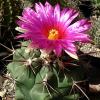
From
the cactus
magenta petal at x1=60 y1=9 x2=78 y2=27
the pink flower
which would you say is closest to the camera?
the pink flower

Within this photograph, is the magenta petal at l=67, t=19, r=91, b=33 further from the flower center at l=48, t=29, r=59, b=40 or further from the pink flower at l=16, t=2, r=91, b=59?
the flower center at l=48, t=29, r=59, b=40

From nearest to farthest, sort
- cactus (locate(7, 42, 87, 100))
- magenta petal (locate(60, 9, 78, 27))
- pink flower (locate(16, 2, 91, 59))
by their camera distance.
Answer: pink flower (locate(16, 2, 91, 59)) → cactus (locate(7, 42, 87, 100)) → magenta petal (locate(60, 9, 78, 27))

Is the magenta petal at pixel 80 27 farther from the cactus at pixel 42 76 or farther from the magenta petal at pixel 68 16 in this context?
the cactus at pixel 42 76

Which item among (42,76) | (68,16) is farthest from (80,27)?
(42,76)

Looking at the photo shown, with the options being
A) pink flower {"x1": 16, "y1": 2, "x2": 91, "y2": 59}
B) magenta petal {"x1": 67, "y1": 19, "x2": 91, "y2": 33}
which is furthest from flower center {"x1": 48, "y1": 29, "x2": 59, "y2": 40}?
magenta petal {"x1": 67, "y1": 19, "x2": 91, "y2": 33}

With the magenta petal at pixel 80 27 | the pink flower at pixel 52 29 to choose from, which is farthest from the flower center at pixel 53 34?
the magenta petal at pixel 80 27

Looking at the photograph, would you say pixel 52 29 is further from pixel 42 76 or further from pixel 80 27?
pixel 42 76
